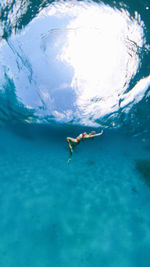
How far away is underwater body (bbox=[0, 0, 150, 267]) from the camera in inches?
282

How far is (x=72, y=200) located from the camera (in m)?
12.2

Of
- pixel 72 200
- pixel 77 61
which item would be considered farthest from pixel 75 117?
pixel 72 200

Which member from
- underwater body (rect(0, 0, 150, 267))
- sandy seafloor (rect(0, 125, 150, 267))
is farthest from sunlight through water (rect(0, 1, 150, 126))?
sandy seafloor (rect(0, 125, 150, 267))

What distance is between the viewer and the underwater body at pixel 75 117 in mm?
7160

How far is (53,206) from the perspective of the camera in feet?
37.6

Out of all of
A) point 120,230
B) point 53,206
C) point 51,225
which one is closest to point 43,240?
point 51,225

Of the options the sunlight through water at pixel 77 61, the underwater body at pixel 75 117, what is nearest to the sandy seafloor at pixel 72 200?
the underwater body at pixel 75 117

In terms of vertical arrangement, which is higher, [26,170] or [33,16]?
[33,16]

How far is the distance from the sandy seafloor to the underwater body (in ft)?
0.20

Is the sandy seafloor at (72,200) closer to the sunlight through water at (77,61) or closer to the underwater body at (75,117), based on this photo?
the underwater body at (75,117)

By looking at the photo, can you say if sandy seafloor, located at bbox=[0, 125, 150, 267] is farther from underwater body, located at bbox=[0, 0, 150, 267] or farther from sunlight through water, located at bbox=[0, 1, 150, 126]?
sunlight through water, located at bbox=[0, 1, 150, 126]

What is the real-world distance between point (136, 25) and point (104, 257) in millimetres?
11342

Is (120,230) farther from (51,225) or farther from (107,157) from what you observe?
(107,157)

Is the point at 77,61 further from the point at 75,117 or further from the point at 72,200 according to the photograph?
the point at 72,200
